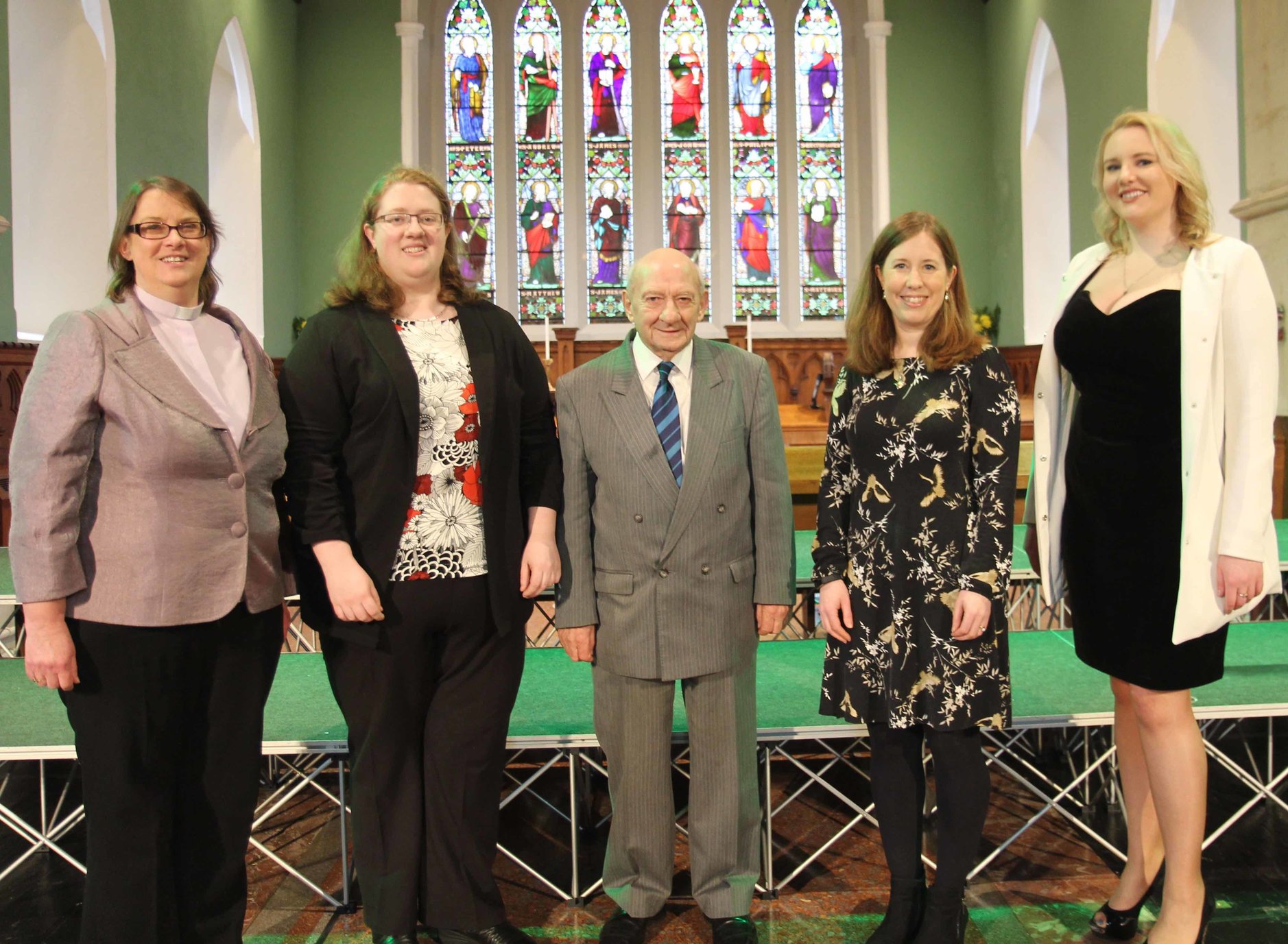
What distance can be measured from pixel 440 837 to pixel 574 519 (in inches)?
25.8

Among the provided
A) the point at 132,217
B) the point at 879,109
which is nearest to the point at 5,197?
the point at 132,217

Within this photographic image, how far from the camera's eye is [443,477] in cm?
182

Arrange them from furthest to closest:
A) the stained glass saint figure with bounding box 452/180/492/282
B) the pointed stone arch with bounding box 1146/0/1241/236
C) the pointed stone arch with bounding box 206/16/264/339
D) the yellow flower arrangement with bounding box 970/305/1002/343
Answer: the stained glass saint figure with bounding box 452/180/492/282 < the yellow flower arrangement with bounding box 970/305/1002/343 < the pointed stone arch with bounding box 206/16/264/339 < the pointed stone arch with bounding box 1146/0/1241/236

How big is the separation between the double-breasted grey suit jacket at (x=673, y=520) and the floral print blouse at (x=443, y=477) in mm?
218

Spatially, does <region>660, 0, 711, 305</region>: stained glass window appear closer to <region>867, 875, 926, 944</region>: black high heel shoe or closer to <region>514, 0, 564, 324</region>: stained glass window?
<region>514, 0, 564, 324</region>: stained glass window

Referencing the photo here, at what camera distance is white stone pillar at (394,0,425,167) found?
962cm

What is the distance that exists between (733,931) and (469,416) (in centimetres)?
112

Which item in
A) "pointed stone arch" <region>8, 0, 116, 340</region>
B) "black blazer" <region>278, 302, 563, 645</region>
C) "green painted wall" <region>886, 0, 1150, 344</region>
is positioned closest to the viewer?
"black blazer" <region>278, 302, 563, 645</region>

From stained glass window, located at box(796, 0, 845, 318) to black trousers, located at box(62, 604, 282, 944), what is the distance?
30.0ft

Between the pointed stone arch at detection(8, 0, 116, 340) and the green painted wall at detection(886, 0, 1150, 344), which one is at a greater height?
the green painted wall at detection(886, 0, 1150, 344)

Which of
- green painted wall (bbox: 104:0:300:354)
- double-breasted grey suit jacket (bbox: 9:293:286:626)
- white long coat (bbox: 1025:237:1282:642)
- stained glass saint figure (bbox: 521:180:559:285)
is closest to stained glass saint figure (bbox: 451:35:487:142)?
stained glass saint figure (bbox: 521:180:559:285)

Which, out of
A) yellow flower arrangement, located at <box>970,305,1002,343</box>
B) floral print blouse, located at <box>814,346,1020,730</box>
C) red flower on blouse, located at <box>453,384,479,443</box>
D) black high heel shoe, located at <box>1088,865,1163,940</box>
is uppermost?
yellow flower arrangement, located at <box>970,305,1002,343</box>

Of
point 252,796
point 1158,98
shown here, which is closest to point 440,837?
point 252,796

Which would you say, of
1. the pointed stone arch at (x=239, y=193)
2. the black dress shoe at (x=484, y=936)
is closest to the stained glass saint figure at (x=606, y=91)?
the pointed stone arch at (x=239, y=193)
